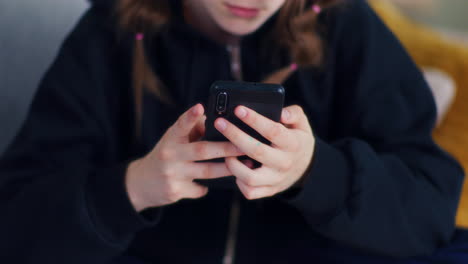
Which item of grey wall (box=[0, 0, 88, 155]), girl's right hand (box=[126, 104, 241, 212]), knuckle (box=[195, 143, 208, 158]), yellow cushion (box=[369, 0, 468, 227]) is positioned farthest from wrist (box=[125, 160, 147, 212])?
yellow cushion (box=[369, 0, 468, 227])

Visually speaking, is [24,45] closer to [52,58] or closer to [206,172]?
[52,58]

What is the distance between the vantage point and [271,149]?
448 millimetres

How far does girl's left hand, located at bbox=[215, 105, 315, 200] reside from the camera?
0.43 metres

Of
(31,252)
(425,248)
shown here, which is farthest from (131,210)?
(425,248)

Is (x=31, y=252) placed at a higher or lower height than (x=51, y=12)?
lower

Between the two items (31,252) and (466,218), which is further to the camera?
(466,218)

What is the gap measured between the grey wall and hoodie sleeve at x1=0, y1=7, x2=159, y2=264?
0.13 m

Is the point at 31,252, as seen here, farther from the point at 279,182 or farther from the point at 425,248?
the point at 425,248

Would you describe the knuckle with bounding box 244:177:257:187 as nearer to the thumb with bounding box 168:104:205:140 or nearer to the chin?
the thumb with bounding box 168:104:205:140

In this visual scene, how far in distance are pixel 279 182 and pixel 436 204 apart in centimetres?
25

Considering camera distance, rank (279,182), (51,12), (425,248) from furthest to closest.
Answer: (51,12) → (425,248) → (279,182)

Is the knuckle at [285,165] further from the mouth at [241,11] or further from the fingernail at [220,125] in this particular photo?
the mouth at [241,11]

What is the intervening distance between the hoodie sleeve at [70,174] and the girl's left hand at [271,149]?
151 millimetres

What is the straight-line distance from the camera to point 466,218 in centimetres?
80
